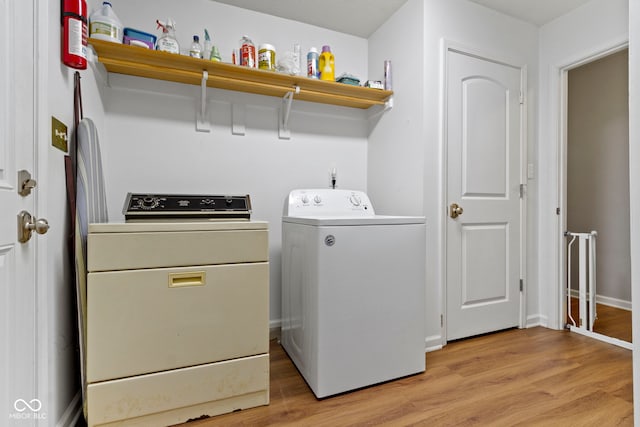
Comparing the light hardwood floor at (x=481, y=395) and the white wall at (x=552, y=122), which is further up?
the white wall at (x=552, y=122)

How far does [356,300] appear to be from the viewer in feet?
5.00

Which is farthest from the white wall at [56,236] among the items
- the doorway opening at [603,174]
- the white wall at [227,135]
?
the doorway opening at [603,174]

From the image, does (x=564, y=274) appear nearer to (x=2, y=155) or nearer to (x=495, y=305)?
(x=495, y=305)

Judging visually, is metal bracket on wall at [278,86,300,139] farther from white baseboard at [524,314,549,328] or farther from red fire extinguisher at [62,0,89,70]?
white baseboard at [524,314,549,328]

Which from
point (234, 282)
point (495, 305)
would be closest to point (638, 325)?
point (495, 305)

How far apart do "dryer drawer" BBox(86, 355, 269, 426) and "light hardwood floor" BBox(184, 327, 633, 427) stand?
5 centimetres

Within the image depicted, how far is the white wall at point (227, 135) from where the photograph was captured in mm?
1898

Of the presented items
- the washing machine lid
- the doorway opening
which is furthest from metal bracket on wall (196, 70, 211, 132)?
the doorway opening

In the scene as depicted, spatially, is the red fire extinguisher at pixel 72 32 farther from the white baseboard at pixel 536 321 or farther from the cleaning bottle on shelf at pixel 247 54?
the white baseboard at pixel 536 321

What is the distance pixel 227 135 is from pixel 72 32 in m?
1.00

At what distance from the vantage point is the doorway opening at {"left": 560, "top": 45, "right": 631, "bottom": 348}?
9.12 feet

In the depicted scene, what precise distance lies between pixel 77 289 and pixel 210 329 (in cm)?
54

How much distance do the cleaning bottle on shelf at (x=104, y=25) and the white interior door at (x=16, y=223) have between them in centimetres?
61

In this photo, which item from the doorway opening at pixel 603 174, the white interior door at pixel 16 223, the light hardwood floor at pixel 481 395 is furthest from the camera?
the doorway opening at pixel 603 174
